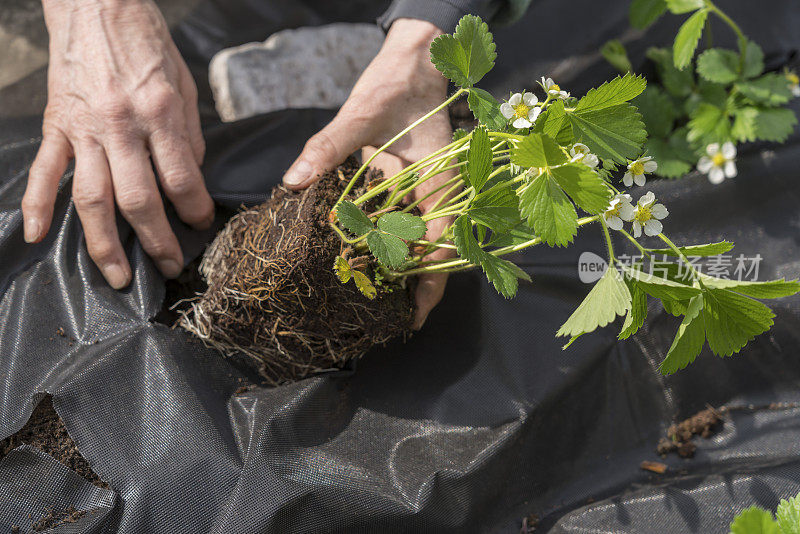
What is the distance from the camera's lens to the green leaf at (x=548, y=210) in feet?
2.31

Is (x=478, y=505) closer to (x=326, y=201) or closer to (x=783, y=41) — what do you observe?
(x=326, y=201)

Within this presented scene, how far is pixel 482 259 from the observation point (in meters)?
0.79

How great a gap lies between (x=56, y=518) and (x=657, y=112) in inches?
66.2

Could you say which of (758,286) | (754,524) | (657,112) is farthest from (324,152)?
(657,112)

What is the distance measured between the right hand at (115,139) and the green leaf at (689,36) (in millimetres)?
1081

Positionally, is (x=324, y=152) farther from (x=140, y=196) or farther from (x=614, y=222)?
(x=614, y=222)

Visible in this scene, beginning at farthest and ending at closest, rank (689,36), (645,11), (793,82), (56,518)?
(793,82) < (645,11) < (689,36) < (56,518)

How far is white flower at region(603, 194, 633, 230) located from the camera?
0.74 m

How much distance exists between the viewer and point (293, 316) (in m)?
1.06

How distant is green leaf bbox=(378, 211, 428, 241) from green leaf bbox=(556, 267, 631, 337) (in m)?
0.24

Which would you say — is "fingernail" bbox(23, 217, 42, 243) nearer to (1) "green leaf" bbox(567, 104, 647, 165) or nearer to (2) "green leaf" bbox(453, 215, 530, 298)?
(2) "green leaf" bbox(453, 215, 530, 298)

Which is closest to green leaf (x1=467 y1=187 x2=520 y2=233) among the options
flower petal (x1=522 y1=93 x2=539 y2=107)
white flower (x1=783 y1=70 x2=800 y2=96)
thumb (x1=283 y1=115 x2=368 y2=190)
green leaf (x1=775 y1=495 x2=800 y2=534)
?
flower petal (x1=522 y1=93 x2=539 y2=107)

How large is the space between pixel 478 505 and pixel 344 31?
57.0 inches

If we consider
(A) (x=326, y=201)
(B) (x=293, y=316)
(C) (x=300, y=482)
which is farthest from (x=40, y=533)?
(A) (x=326, y=201)
